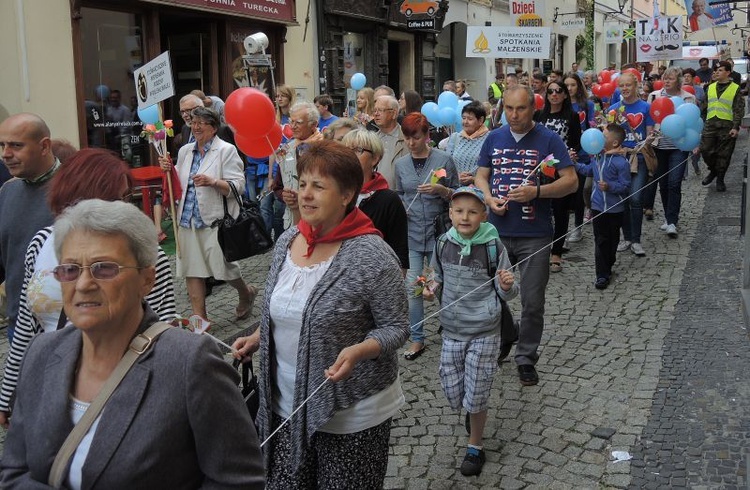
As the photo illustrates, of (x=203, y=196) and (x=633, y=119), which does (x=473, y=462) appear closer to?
(x=203, y=196)

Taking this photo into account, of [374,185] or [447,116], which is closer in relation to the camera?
[374,185]

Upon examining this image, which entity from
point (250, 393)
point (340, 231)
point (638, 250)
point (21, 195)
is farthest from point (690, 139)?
point (21, 195)

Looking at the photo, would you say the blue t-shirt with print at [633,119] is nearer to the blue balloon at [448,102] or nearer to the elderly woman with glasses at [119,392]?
the blue balloon at [448,102]

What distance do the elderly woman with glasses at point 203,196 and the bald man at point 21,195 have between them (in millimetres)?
2401

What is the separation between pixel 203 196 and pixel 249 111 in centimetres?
103

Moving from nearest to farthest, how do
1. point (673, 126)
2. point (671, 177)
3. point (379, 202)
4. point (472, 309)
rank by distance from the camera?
point (472, 309) < point (379, 202) < point (673, 126) < point (671, 177)

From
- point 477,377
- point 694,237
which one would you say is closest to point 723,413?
point 477,377

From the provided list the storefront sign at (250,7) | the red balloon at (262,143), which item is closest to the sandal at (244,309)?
the red balloon at (262,143)

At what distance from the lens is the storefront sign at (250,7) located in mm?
12711

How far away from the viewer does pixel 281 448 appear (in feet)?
10.3

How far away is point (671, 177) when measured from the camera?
9727mm

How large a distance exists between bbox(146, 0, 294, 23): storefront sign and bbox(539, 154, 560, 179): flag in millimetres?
8466

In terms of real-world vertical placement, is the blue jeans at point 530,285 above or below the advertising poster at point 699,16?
below

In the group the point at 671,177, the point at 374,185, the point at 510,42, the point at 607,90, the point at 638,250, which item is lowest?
the point at 638,250
